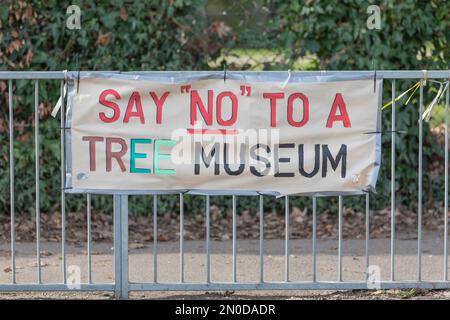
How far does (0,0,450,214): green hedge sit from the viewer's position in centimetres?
921

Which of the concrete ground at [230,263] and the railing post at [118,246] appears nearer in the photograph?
the railing post at [118,246]

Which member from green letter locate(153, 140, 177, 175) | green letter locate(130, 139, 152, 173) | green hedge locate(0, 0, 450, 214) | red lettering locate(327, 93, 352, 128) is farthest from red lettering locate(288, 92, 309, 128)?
green hedge locate(0, 0, 450, 214)

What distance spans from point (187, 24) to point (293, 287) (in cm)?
372

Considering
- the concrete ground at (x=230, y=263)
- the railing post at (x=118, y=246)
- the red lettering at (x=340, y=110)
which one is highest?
the red lettering at (x=340, y=110)

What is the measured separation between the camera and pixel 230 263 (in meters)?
7.79

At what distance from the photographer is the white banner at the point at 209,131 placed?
21.1 ft

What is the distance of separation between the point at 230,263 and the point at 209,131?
1.72 m

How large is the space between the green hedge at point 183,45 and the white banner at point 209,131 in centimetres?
277

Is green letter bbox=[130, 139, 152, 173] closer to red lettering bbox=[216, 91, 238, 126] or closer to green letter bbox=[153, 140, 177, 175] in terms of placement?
green letter bbox=[153, 140, 177, 175]

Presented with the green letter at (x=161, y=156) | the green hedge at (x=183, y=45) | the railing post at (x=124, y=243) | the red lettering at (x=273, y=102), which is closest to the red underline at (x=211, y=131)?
the green letter at (x=161, y=156)

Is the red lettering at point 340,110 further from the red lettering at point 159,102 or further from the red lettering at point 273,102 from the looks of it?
the red lettering at point 159,102

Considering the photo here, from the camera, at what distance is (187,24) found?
9.42m

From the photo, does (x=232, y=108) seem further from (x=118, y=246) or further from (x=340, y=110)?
(x=118, y=246)
